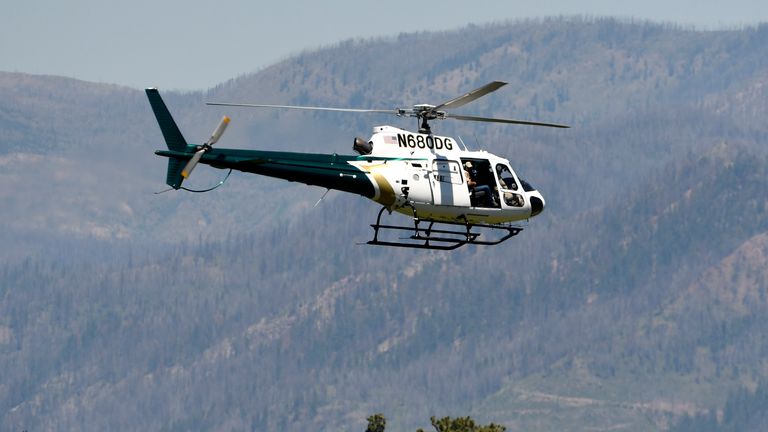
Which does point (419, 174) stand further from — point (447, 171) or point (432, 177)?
point (447, 171)

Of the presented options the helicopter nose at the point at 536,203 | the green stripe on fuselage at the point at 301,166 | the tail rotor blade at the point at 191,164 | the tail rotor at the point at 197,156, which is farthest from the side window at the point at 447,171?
the tail rotor blade at the point at 191,164

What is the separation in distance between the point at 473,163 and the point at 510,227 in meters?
2.78

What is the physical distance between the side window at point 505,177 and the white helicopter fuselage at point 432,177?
1.6 inches

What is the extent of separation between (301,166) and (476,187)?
7122 millimetres

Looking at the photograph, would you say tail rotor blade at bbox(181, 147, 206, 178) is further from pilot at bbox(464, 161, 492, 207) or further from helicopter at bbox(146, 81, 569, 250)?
pilot at bbox(464, 161, 492, 207)

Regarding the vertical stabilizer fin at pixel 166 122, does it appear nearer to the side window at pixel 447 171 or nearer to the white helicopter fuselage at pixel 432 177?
the white helicopter fuselage at pixel 432 177

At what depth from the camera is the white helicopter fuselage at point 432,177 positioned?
76.4 metres

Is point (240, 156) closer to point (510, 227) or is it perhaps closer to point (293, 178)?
point (293, 178)

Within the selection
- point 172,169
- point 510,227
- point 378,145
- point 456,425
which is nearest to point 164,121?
point 172,169

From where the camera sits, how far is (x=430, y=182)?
7675 centimetres

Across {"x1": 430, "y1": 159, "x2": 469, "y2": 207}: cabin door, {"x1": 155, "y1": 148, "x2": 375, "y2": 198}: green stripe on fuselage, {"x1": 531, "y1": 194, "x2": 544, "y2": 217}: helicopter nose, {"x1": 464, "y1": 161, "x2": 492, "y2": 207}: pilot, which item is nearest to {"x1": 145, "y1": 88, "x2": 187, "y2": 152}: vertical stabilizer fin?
{"x1": 155, "y1": 148, "x2": 375, "y2": 198}: green stripe on fuselage

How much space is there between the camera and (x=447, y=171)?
77.4 m

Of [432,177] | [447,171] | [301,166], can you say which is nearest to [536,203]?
[447,171]

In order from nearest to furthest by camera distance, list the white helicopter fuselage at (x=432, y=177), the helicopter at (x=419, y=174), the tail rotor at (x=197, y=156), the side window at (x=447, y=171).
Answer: the tail rotor at (x=197, y=156), the helicopter at (x=419, y=174), the white helicopter fuselage at (x=432, y=177), the side window at (x=447, y=171)
